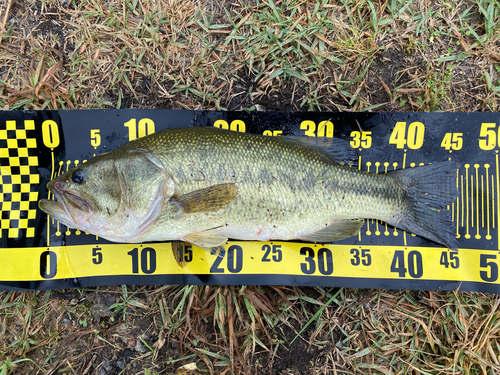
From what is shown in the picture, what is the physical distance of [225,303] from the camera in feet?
9.68

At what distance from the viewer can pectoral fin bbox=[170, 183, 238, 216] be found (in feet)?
8.07

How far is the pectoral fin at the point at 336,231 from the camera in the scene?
2756 mm

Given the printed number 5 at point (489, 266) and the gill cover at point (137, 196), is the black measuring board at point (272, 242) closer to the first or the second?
the printed number 5 at point (489, 266)

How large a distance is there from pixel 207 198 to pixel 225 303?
1.16 meters

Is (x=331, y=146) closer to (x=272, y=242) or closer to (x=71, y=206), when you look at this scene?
(x=272, y=242)

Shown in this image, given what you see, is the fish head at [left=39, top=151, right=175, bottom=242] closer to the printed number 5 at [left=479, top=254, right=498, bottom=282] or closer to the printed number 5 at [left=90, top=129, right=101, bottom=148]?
the printed number 5 at [left=90, top=129, right=101, bottom=148]

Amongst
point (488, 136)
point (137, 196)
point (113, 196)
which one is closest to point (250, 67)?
point (137, 196)

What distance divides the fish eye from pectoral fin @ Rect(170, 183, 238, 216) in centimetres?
75

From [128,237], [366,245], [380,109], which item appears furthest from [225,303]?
[380,109]

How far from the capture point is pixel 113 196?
2.45 meters

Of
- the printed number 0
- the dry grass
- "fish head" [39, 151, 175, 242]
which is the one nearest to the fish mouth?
"fish head" [39, 151, 175, 242]

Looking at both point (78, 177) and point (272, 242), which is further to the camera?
point (272, 242)

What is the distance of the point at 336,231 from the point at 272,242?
642 mm

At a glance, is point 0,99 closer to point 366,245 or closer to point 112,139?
point 112,139
